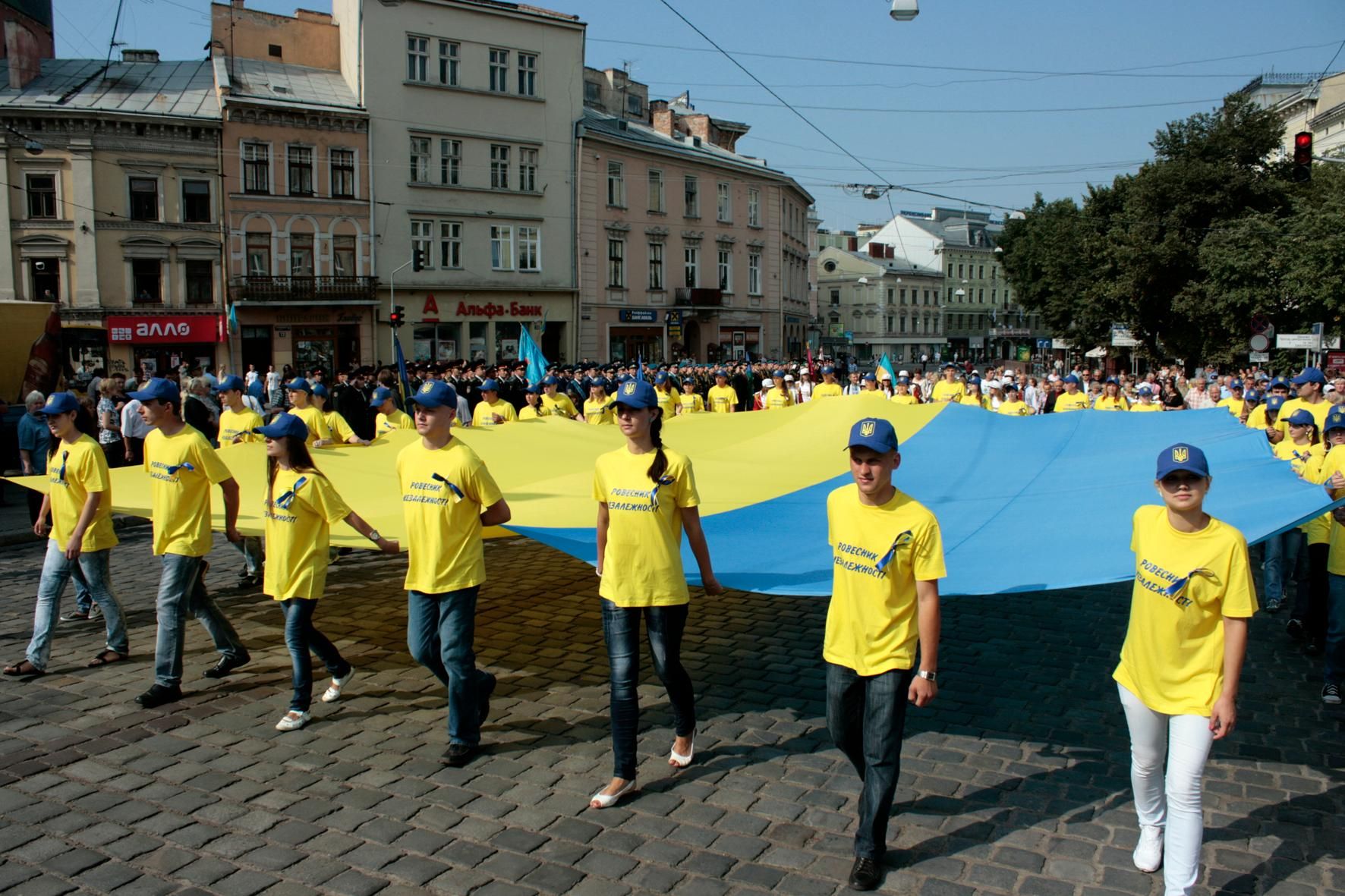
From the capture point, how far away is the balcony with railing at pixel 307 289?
35.2 meters

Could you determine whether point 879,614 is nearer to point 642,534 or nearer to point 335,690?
point 642,534

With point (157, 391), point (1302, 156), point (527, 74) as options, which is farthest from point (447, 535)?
point (527, 74)

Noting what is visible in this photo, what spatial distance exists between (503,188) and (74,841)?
3821 centimetres

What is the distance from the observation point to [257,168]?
35781 millimetres

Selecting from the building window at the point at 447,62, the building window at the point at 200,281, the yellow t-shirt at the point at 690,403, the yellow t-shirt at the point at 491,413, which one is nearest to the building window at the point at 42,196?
the building window at the point at 200,281

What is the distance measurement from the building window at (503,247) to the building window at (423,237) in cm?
266

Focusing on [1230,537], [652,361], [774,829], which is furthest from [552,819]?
[652,361]

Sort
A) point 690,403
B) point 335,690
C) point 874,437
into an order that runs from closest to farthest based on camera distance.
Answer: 1. point 874,437
2. point 335,690
3. point 690,403

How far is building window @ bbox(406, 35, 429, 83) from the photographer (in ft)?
126

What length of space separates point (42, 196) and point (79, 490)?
31.5 m

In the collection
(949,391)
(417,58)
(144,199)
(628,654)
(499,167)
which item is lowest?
(628,654)

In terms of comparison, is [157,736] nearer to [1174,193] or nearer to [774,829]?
[774,829]

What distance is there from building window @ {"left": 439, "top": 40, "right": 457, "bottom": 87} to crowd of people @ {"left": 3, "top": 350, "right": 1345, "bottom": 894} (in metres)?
34.3

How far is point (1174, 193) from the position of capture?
3744 centimetres
